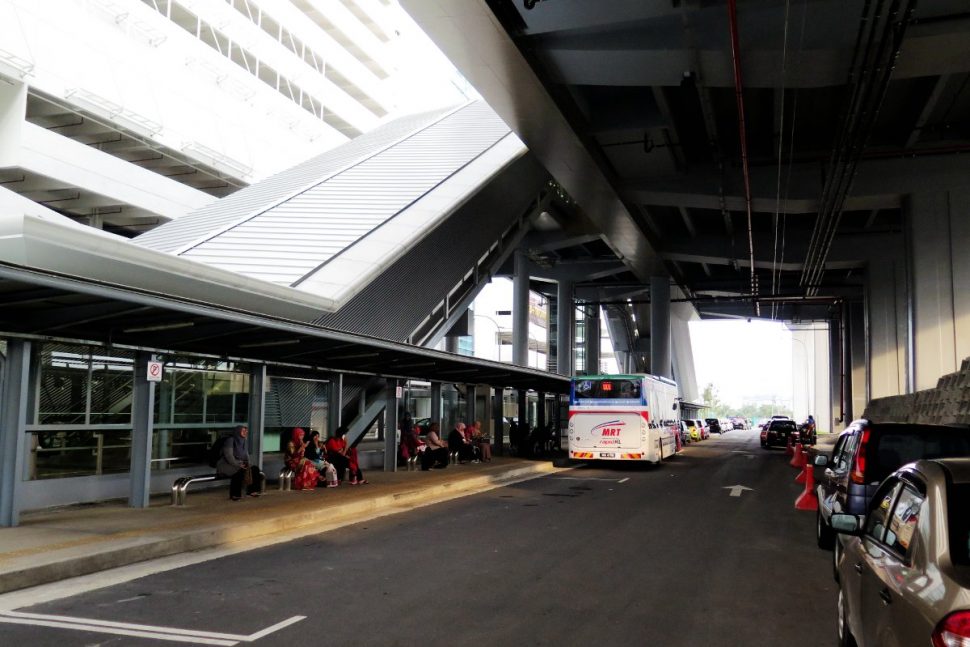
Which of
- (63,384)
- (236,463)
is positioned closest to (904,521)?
(236,463)

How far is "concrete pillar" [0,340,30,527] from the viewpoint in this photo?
9.95 metres

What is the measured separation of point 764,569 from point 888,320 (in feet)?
110

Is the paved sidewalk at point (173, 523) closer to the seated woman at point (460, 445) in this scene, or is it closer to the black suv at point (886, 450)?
the seated woman at point (460, 445)

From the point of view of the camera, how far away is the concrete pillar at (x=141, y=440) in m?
12.1

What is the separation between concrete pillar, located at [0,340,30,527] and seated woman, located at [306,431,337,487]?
20.3ft

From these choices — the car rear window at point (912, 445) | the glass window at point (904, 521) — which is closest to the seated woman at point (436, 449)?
the car rear window at point (912, 445)

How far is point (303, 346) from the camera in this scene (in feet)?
46.6

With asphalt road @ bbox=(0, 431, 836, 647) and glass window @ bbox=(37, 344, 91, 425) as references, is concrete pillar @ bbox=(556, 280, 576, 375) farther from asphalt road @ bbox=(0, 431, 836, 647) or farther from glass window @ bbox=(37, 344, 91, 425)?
glass window @ bbox=(37, 344, 91, 425)

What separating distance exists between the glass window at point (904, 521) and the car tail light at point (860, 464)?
14.7ft

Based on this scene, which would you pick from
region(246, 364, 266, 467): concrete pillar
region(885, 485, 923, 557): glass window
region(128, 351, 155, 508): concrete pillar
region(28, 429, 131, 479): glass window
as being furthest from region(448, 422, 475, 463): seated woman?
region(885, 485, 923, 557): glass window

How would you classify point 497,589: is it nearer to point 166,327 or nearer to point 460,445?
point 166,327

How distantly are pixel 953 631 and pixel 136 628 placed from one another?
18.3 feet

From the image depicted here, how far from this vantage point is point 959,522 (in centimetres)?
339

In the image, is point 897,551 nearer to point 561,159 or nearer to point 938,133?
point 561,159
